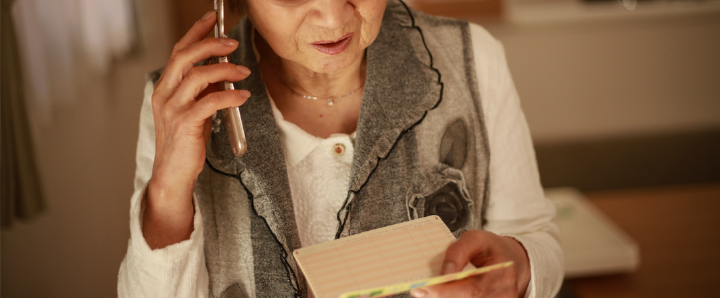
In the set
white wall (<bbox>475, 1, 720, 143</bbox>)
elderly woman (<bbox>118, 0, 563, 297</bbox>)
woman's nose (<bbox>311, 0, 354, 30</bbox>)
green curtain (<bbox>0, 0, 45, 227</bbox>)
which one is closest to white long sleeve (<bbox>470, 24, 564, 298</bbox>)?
elderly woman (<bbox>118, 0, 563, 297</bbox>)

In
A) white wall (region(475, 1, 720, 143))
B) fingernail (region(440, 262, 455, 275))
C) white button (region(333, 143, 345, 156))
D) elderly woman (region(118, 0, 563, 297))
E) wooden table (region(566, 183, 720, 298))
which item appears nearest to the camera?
fingernail (region(440, 262, 455, 275))

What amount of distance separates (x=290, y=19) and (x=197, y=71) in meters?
0.15

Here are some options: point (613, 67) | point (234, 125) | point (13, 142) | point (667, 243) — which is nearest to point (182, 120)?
point (234, 125)

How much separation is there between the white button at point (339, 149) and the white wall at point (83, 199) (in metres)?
0.47

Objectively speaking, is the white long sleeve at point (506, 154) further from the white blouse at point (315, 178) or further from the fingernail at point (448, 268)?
the fingernail at point (448, 268)

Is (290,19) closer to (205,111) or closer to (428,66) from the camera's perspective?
(205,111)

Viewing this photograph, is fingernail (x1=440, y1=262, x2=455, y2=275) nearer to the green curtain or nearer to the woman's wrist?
the woman's wrist

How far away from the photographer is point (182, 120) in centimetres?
69

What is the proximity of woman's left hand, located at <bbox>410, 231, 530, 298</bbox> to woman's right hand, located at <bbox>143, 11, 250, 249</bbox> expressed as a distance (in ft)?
1.05

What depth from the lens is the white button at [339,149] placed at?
2.90 feet

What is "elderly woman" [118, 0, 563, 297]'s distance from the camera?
72 cm

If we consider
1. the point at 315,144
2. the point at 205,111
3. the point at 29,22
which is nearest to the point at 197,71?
the point at 205,111

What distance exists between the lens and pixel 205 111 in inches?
26.8

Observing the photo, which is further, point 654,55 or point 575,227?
point 654,55
